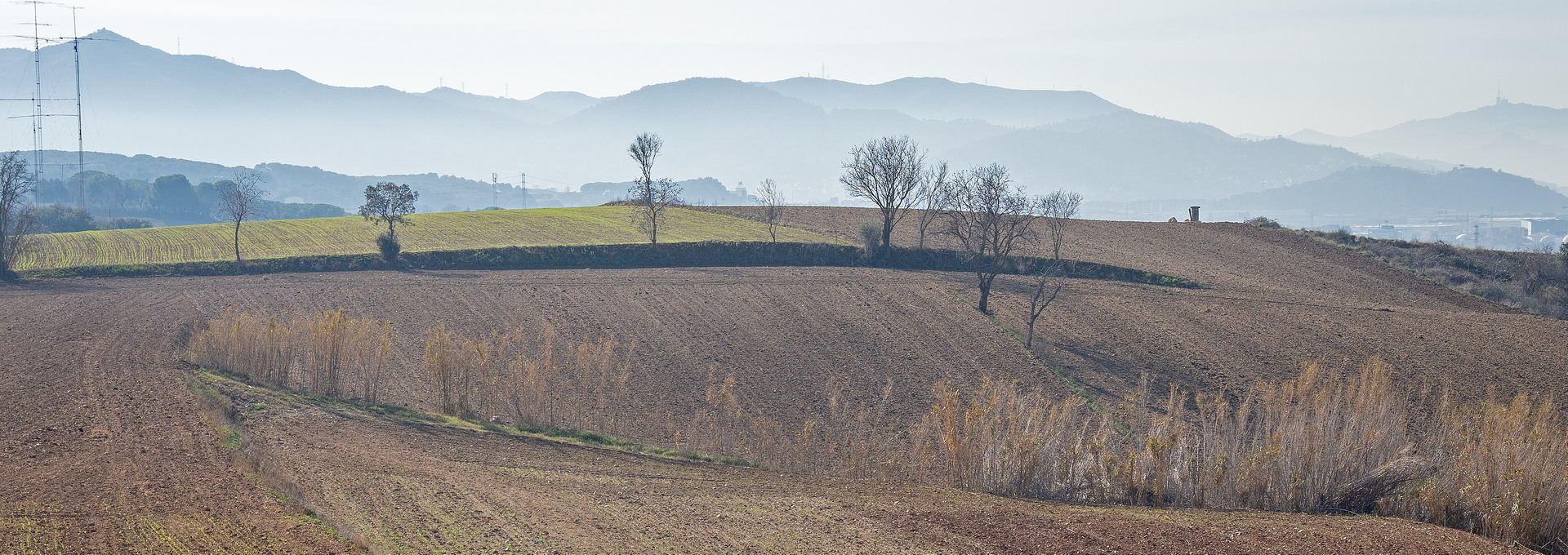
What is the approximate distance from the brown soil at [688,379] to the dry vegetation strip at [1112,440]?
48.6 inches

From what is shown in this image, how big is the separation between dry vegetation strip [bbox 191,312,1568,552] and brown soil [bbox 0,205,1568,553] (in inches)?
48.6

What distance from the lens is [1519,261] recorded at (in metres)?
47.3

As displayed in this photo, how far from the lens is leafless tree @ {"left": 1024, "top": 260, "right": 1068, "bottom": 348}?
32.9 metres

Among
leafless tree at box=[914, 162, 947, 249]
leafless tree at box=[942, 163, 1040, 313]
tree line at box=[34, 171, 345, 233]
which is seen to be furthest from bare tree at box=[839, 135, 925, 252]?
tree line at box=[34, 171, 345, 233]

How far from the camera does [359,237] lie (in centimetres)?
5178

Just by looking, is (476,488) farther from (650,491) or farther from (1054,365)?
(1054,365)

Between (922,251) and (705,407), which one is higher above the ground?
(922,251)

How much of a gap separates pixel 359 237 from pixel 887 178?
29.6 meters

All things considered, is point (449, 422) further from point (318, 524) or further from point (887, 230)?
point (887, 230)

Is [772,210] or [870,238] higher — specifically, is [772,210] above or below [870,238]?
above

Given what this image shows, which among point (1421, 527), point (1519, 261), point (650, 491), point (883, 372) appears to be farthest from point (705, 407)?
point (1519, 261)

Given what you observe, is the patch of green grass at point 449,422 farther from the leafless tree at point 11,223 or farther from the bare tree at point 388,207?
the leafless tree at point 11,223

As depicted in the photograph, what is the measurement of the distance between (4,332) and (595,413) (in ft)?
67.3

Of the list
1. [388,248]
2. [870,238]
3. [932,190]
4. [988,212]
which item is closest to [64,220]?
[388,248]
